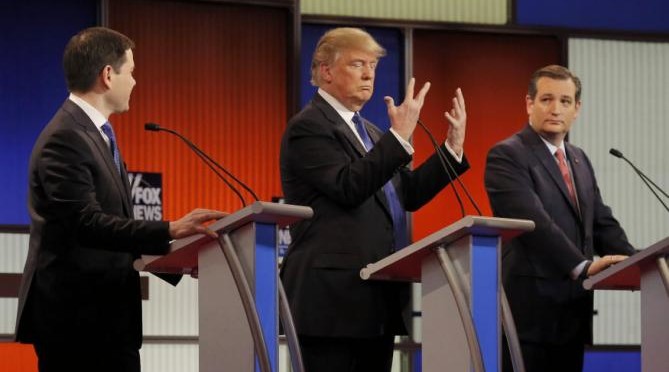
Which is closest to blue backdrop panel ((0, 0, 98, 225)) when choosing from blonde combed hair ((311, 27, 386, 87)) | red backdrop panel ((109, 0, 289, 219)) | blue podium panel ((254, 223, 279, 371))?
red backdrop panel ((109, 0, 289, 219))

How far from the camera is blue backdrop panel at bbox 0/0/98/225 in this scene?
623 cm

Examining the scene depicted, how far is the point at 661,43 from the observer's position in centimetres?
748

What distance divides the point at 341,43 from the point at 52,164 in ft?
3.74

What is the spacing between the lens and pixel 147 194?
21.2 feet

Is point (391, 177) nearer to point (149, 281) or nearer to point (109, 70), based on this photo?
point (109, 70)

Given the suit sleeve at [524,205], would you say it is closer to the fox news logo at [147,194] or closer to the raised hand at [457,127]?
the raised hand at [457,127]

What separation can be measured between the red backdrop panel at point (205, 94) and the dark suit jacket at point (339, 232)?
2.57 meters

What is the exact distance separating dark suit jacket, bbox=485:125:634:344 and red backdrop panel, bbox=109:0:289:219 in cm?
215

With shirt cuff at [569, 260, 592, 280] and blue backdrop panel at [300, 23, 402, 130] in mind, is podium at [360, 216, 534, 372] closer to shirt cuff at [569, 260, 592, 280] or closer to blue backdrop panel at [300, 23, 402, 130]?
shirt cuff at [569, 260, 592, 280]

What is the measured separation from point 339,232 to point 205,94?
2898 millimetres

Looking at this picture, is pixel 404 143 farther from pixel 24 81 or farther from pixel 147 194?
pixel 24 81

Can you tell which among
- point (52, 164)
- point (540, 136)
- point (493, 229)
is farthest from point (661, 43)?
point (52, 164)

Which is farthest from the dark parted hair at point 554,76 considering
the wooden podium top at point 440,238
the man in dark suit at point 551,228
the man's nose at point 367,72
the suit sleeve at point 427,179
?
the wooden podium top at point 440,238

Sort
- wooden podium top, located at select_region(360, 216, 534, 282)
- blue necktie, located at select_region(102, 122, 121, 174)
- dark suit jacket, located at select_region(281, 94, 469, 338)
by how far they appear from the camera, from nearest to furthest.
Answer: wooden podium top, located at select_region(360, 216, 534, 282) < blue necktie, located at select_region(102, 122, 121, 174) < dark suit jacket, located at select_region(281, 94, 469, 338)
